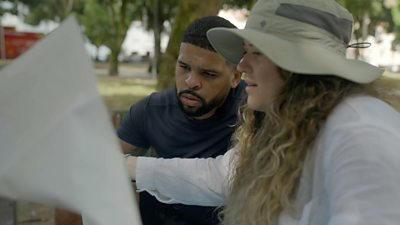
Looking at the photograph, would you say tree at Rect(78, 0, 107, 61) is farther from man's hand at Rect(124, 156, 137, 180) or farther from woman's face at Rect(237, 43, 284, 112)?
Result: woman's face at Rect(237, 43, 284, 112)

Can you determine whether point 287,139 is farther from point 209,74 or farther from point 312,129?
point 209,74

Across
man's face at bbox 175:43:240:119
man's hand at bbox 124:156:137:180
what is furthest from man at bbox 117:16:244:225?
man's hand at bbox 124:156:137:180

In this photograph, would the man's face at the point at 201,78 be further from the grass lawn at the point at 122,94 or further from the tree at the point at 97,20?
the tree at the point at 97,20

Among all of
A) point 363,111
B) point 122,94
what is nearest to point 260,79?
point 363,111

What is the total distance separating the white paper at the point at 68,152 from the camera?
2.95ft

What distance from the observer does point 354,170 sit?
125 cm

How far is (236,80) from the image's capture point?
2428 mm

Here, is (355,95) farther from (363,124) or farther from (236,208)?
(236,208)

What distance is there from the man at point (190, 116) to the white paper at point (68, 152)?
1338 millimetres

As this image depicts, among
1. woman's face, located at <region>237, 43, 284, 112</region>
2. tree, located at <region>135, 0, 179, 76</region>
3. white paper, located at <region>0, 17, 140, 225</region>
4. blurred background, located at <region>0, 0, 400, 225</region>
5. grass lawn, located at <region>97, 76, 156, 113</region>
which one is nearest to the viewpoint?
white paper, located at <region>0, 17, 140, 225</region>

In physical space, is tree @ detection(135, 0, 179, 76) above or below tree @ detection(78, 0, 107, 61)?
above

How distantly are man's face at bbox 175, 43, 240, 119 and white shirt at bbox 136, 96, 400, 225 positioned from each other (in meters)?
0.91

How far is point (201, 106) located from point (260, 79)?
0.80 meters

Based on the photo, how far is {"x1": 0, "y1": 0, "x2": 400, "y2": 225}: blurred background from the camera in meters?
4.81
